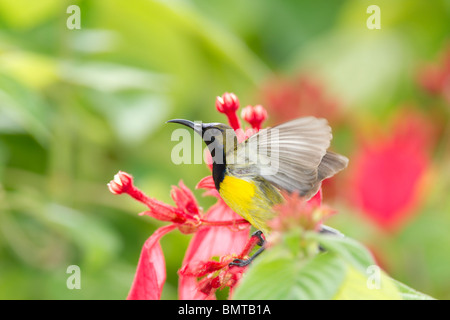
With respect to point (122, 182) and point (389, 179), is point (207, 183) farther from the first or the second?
point (389, 179)

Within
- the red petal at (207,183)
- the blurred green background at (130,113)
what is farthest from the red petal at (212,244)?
the blurred green background at (130,113)

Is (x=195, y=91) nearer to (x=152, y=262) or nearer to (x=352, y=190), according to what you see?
(x=352, y=190)

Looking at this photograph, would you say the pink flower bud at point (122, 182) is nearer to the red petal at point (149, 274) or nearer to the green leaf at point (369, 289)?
the red petal at point (149, 274)

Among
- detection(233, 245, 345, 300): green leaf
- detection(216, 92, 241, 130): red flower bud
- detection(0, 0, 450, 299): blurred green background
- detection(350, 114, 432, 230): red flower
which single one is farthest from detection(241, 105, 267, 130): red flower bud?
detection(350, 114, 432, 230): red flower

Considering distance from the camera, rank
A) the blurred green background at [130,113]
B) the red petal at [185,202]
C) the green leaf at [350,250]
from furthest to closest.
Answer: the blurred green background at [130,113] → the red petal at [185,202] → the green leaf at [350,250]

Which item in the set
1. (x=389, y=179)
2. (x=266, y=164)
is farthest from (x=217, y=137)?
(x=389, y=179)

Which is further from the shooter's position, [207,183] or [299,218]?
[207,183]
